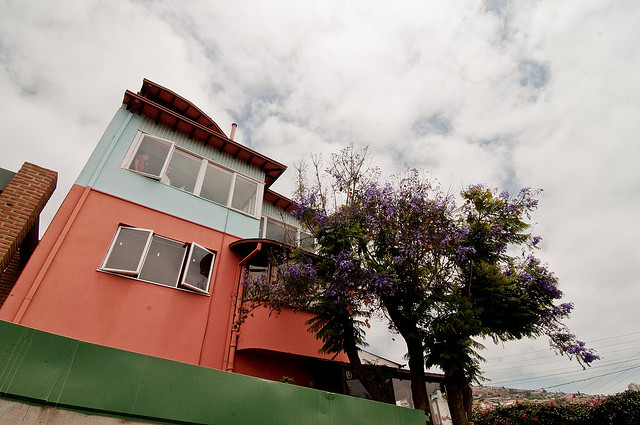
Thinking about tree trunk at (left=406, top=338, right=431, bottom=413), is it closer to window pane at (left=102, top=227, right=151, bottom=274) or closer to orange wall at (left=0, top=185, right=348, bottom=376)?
orange wall at (left=0, top=185, right=348, bottom=376)

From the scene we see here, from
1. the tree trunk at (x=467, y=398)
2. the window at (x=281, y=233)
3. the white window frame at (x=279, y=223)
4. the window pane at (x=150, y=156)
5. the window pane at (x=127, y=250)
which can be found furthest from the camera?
the window at (x=281, y=233)

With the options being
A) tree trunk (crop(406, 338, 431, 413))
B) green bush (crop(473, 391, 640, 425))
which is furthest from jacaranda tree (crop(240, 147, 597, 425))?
green bush (crop(473, 391, 640, 425))

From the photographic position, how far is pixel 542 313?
10148 millimetres

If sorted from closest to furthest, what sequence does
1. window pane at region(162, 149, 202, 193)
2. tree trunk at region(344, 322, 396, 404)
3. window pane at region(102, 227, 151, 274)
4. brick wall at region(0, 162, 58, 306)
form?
brick wall at region(0, 162, 58, 306), window pane at region(102, 227, 151, 274), tree trunk at region(344, 322, 396, 404), window pane at region(162, 149, 202, 193)

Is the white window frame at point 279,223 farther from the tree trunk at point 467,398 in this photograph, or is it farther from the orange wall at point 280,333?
the tree trunk at point 467,398

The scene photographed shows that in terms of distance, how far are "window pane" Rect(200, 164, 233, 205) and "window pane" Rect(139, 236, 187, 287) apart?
80.6 inches

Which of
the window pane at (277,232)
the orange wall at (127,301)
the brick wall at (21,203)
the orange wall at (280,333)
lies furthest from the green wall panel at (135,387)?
the window pane at (277,232)

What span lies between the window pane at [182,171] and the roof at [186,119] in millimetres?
909

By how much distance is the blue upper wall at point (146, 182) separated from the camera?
27.8 ft

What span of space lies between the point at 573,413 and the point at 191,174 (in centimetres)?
1549

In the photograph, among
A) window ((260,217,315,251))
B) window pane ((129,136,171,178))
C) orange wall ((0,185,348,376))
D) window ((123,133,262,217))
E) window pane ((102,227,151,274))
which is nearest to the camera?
orange wall ((0,185,348,376))

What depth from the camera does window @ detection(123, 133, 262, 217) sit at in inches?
371

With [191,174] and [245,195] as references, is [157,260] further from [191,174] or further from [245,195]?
[245,195]

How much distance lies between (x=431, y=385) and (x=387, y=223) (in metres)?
6.72
